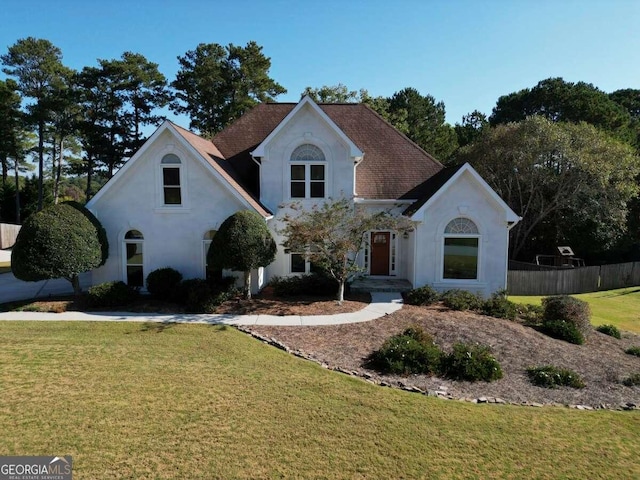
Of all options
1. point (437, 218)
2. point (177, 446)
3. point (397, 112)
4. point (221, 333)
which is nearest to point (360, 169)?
point (437, 218)

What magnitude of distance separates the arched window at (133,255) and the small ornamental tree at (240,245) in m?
4.05

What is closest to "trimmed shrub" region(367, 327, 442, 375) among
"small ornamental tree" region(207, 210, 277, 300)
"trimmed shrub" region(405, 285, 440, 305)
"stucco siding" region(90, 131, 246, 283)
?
"trimmed shrub" region(405, 285, 440, 305)

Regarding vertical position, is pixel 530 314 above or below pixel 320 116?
below

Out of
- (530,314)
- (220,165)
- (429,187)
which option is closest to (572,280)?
(530,314)

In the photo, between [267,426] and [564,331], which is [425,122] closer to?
[564,331]

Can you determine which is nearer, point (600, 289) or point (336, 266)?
point (336, 266)

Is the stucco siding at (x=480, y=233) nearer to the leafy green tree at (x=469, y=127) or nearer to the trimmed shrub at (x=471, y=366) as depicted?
the trimmed shrub at (x=471, y=366)

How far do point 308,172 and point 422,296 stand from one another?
7.72 metres

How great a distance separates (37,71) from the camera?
39.7 metres

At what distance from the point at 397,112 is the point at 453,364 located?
35.0m

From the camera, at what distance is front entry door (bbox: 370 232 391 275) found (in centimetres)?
1911

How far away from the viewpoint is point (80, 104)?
42.4 metres

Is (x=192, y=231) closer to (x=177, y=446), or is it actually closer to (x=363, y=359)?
(x=363, y=359)

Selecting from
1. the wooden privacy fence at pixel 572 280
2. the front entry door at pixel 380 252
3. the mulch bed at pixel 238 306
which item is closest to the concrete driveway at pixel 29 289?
the mulch bed at pixel 238 306
